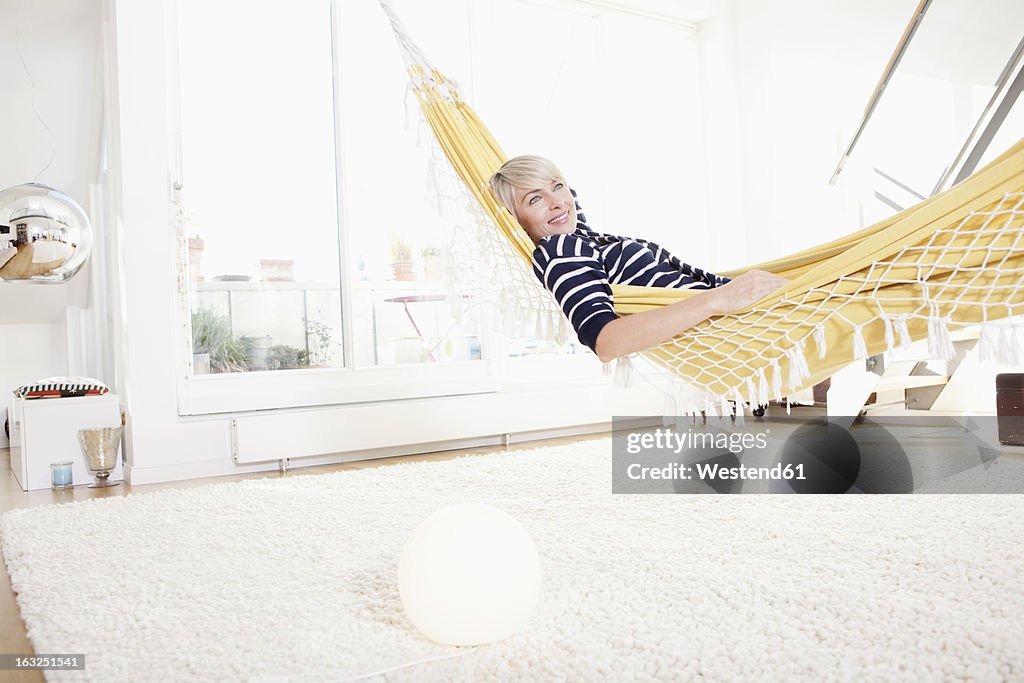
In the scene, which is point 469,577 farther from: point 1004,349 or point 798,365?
point 1004,349

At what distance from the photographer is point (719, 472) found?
7.03ft

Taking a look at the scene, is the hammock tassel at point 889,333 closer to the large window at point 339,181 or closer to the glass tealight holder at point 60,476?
the large window at point 339,181

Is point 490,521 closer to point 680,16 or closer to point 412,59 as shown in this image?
point 412,59

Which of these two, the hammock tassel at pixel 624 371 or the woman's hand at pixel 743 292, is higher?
the woman's hand at pixel 743 292

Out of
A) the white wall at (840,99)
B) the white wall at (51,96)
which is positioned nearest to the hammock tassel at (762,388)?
the white wall at (840,99)

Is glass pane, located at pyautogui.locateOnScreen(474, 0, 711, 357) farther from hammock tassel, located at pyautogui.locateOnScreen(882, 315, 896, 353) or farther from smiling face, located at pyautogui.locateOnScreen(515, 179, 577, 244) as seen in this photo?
hammock tassel, located at pyautogui.locateOnScreen(882, 315, 896, 353)

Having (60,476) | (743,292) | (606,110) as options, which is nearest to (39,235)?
(60,476)

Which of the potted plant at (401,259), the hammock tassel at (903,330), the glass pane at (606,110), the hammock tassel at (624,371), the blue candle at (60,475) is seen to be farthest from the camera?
the glass pane at (606,110)

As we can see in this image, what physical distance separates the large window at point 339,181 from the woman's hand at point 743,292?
1.56m

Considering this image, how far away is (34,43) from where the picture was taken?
3.31m

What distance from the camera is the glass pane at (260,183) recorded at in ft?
9.73

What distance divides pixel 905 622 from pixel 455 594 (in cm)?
66

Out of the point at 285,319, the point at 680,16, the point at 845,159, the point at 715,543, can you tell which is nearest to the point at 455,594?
the point at 715,543

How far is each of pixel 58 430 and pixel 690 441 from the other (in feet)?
7.48
